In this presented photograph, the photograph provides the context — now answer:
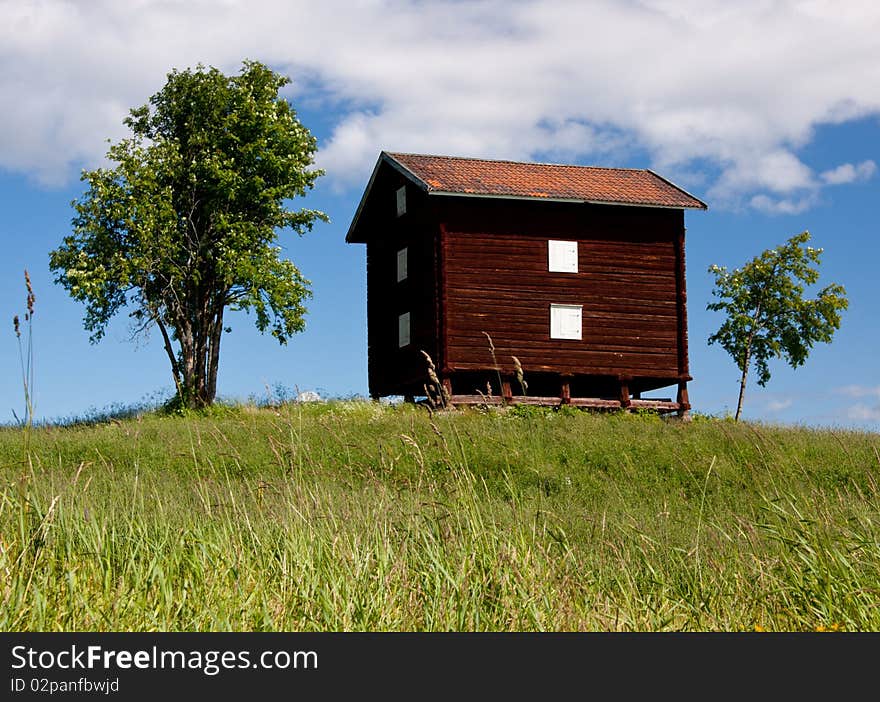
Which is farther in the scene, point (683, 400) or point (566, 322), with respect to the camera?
point (683, 400)

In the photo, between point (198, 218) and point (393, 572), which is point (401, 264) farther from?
point (393, 572)

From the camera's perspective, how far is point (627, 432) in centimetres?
2008

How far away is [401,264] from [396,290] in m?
0.87

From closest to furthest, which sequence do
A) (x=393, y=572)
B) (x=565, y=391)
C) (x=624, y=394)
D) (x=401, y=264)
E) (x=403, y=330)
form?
(x=393, y=572), (x=565, y=391), (x=624, y=394), (x=403, y=330), (x=401, y=264)

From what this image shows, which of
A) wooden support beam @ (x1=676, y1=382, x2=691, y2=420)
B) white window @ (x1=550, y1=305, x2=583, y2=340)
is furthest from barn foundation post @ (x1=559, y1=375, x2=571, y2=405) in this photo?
wooden support beam @ (x1=676, y1=382, x2=691, y2=420)

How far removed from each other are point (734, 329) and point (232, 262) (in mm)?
21906

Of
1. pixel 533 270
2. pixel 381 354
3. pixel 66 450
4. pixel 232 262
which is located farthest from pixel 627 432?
pixel 232 262

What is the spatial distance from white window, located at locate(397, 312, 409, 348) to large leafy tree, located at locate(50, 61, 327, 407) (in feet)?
11.3

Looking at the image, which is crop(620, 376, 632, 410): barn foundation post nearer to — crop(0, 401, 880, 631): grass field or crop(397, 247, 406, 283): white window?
crop(397, 247, 406, 283): white window

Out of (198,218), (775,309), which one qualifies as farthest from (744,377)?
(198,218)

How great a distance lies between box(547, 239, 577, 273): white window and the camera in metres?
28.2

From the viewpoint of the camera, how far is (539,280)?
1099 inches

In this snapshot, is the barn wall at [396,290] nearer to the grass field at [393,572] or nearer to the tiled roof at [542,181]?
the tiled roof at [542,181]
